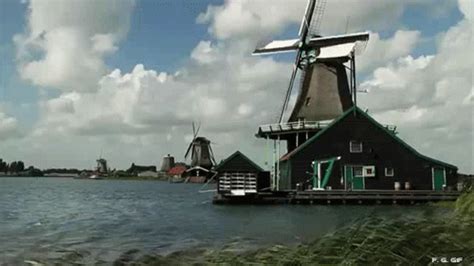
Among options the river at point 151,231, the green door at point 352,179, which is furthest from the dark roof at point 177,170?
the river at point 151,231

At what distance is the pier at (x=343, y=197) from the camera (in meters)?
29.4

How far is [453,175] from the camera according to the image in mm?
32406

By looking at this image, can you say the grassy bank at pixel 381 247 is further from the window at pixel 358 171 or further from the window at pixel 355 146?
the window at pixel 358 171

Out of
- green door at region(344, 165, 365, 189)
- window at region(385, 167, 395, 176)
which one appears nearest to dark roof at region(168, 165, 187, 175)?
green door at region(344, 165, 365, 189)

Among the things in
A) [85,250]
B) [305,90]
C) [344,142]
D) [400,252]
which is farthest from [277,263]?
[305,90]

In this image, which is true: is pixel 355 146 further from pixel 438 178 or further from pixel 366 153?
pixel 438 178

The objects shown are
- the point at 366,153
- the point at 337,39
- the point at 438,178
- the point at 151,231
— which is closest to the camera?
the point at 151,231

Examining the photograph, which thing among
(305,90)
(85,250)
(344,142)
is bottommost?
(85,250)

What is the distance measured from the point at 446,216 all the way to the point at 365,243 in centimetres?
188

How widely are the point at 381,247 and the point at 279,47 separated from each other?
3472 cm

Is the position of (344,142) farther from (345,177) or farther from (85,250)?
(85,250)

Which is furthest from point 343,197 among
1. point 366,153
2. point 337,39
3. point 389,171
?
point 337,39

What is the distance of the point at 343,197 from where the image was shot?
2936 cm

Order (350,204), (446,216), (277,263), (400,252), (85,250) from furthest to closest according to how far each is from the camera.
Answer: (350,204) < (85,250) < (446,216) < (277,263) < (400,252)
